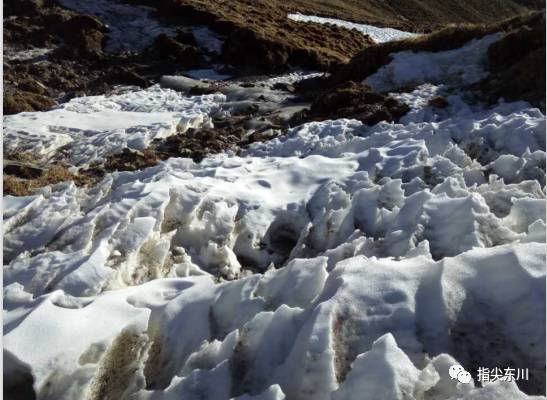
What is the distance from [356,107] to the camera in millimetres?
15438

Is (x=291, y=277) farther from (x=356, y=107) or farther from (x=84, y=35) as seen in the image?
(x=84, y=35)

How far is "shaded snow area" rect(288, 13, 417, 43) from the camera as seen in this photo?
36.5 meters

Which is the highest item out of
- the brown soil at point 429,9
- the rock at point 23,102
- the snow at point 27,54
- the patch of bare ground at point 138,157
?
the patch of bare ground at point 138,157

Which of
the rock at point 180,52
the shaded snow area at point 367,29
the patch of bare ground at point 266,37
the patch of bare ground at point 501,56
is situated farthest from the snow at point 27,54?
the shaded snow area at point 367,29

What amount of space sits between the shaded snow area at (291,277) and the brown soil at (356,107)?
3.31 meters

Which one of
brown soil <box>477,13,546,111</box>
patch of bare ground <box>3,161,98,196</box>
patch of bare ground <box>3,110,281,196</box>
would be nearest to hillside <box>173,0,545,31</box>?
brown soil <box>477,13,546,111</box>

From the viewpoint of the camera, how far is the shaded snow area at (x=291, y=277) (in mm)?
4293

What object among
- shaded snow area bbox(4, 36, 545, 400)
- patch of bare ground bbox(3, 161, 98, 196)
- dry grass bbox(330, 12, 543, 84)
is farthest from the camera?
dry grass bbox(330, 12, 543, 84)

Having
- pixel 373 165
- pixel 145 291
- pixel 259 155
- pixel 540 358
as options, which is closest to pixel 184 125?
Result: pixel 259 155

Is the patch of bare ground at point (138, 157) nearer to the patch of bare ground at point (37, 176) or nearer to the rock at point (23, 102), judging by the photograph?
the patch of bare ground at point (37, 176)

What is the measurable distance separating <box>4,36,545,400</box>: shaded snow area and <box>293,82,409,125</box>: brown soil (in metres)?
3.31

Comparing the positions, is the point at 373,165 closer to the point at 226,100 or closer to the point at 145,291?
the point at 145,291

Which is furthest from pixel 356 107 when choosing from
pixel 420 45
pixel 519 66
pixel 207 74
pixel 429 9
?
pixel 429 9

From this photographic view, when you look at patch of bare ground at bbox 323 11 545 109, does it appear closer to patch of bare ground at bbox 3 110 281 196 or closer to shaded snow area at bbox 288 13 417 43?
patch of bare ground at bbox 3 110 281 196
